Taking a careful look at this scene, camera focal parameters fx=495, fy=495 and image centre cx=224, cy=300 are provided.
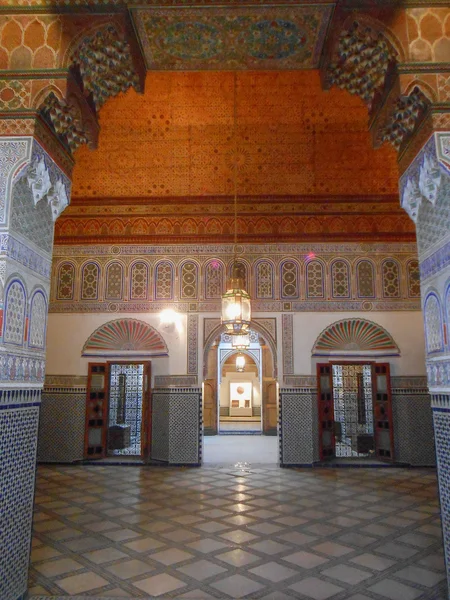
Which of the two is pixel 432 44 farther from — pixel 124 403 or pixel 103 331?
pixel 124 403

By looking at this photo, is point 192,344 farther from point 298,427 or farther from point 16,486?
point 16,486

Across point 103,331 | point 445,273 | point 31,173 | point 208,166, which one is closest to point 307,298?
point 208,166

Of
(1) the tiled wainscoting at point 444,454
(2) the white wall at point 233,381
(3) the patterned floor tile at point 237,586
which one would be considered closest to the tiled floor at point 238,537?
(3) the patterned floor tile at point 237,586

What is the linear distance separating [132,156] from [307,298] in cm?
310

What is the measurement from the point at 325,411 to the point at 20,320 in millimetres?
4973

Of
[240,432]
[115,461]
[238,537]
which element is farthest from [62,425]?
[240,432]

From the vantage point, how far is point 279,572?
2867 mm

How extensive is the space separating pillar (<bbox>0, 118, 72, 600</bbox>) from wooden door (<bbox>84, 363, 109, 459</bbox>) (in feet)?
13.1

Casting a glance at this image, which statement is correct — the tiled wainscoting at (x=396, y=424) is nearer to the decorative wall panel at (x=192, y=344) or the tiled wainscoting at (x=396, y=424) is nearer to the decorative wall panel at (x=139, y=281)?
the decorative wall panel at (x=192, y=344)

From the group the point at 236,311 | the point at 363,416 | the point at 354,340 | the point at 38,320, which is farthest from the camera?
the point at 363,416

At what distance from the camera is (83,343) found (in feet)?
22.1

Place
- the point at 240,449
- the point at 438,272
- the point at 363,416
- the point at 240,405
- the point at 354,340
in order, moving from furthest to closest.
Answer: the point at 240,405
the point at 240,449
the point at 363,416
the point at 354,340
the point at 438,272

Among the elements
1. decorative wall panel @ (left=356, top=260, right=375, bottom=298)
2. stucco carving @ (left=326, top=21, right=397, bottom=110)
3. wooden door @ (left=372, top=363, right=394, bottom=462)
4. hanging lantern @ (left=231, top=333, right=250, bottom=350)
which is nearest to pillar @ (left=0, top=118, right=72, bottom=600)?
stucco carving @ (left=326, top=21, right=397, bottom=110)

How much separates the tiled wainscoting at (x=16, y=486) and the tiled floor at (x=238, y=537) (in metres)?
0.26
